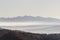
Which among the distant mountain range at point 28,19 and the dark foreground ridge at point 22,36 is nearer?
the dark foreground ridge at point 22,36

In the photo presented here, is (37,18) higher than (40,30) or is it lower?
higher

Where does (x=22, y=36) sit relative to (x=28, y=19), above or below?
below

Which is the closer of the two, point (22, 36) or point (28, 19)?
point (22, 36)

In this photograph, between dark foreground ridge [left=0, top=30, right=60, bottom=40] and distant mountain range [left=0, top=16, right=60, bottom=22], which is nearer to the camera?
dark foreground ridge [left=0, top=30, right=60, bottom=40]

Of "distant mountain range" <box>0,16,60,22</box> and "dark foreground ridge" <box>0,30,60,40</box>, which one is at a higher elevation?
"distant mountain range" <box>0,16,60,22</box>

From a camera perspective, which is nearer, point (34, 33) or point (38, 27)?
point (34, 33)

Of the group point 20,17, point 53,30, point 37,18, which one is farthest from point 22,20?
point 53,30

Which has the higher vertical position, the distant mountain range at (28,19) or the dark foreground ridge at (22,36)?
the distant mountain range at (28,19)

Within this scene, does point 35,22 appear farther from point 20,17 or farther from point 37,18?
point 20,17
